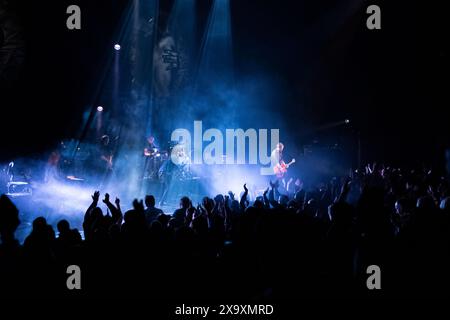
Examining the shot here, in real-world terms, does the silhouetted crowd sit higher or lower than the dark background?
lower

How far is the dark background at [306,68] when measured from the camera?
11.1 meters

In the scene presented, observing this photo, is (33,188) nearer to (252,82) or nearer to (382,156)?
(252,82)

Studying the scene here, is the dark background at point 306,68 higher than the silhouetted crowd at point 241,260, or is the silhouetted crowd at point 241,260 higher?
the dark background at point 306,68

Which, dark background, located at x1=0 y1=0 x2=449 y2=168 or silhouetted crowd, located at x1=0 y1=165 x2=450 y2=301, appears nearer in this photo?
silhouetted crowd, located at x1=0 y1=165 x2=450 y2=301

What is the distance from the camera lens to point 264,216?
138 inches

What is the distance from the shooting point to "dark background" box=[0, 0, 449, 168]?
1109 centimetres

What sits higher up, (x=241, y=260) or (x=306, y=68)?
(x=306, y=68)

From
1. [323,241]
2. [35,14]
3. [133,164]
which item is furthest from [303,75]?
[323,241]

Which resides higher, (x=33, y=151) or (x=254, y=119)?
(x=254, y=119)

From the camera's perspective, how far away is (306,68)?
14.0 meters

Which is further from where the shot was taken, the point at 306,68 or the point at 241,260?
the point at 306,68

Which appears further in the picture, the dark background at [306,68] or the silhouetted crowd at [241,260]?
the dark background at [306,68]

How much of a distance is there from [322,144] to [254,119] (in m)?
2.80

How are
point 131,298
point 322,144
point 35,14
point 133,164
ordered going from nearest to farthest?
point 131,298 → point 35,14 → point 133,164 → point 322,144
